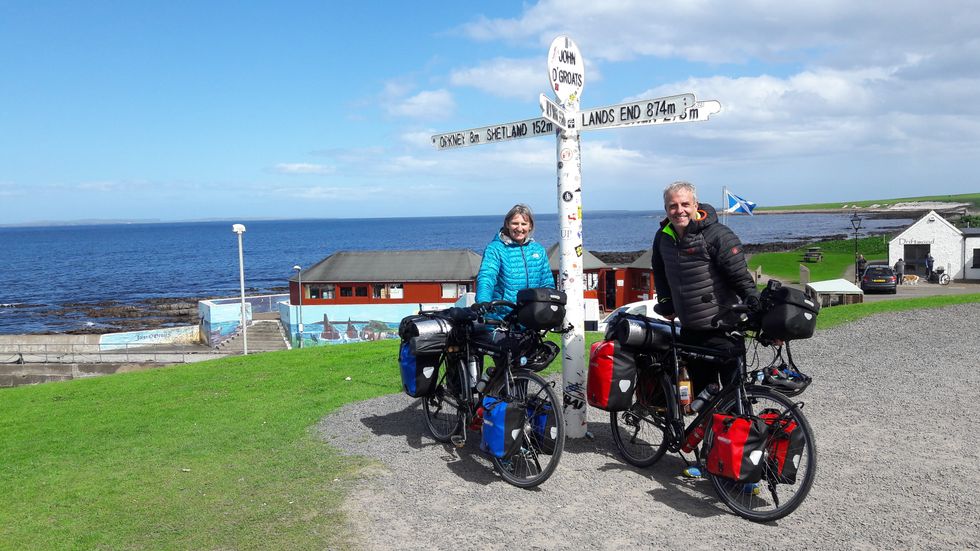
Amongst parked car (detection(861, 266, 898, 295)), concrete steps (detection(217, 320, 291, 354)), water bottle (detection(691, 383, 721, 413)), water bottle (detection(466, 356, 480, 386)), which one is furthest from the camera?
parked car (detection(861, 266, 898, 295))

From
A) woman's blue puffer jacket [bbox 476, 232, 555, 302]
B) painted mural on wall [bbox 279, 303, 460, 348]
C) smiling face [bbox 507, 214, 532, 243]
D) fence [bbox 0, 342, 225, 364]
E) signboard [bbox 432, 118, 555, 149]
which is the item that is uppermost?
Result: signboard [bbox 432, 118, 555, 149]

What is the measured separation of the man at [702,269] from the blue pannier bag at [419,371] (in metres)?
2.29

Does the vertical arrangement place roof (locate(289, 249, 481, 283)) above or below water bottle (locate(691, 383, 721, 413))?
below

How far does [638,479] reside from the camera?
5676 mm

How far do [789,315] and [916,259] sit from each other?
2137 inches

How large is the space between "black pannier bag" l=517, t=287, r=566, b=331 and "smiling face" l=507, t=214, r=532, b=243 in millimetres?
761

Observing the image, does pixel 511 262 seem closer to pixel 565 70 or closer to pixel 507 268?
pixel 507 268

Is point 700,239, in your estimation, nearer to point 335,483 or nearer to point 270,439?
point 335,483

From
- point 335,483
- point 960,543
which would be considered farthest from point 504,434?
point 960,543

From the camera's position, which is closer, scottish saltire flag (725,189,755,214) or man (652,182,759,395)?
man (652,182,759,395)

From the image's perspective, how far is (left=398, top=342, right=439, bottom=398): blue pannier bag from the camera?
21.5 ft

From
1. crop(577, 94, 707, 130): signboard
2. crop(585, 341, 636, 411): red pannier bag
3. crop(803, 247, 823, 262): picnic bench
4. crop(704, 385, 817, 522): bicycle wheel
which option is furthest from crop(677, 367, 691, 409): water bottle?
crop(803, 247, 823, 262): picnic bench

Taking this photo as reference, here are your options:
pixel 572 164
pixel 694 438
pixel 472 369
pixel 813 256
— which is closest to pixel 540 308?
pixel 472 369

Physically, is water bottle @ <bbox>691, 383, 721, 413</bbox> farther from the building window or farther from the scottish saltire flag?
the building window
